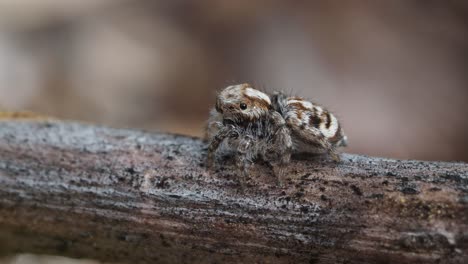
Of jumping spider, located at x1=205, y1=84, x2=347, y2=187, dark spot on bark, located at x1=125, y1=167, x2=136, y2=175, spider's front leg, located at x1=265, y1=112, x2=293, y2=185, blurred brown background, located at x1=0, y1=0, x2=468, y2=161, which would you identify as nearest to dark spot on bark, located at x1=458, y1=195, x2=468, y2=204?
→ jumping spider, located at x1=205, y1=84, x2=347, y2=187

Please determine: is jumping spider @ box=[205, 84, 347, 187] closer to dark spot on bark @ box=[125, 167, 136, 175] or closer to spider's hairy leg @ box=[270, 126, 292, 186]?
spider's hairy leg @ box=[270, 126, 292, 186]

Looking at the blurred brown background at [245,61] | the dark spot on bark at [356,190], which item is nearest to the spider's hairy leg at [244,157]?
the dark spot on bark at [356,190]

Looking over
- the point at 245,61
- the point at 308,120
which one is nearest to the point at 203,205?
the point at 308,120

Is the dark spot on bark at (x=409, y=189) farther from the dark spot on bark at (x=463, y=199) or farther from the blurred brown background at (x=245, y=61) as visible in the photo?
the blurred brown background at (x=245, y=61)

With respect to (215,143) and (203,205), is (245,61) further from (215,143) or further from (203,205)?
(203,205)

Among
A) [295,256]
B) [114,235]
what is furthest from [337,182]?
[114,235]
